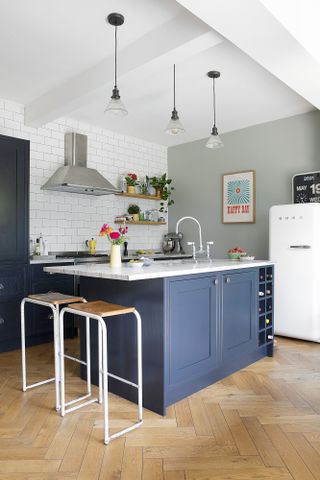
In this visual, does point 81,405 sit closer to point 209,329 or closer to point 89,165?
point 209,329

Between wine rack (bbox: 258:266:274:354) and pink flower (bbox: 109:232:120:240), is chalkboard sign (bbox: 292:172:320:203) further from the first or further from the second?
pink flower (bbox: 109:232:120:240)

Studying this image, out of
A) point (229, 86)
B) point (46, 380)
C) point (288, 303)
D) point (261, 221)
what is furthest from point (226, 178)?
point (46, 380)

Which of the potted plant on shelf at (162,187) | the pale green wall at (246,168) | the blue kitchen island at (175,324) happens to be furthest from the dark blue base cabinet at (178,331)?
the potted plant on shelf at (162,187)

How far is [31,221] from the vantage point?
15.0 feet

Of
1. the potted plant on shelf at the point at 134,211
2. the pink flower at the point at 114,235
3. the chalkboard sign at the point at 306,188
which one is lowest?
the pink flower at the point at 114,235

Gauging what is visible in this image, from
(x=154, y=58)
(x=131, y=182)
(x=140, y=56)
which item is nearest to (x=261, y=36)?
(x=154, y=58)

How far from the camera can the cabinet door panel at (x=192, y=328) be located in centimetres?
248

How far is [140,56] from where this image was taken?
3.09 m

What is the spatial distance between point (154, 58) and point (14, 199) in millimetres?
1986

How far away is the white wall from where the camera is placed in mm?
4586

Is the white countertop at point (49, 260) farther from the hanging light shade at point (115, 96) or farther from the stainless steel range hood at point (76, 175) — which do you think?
the hanging light shade at point (115, 96)

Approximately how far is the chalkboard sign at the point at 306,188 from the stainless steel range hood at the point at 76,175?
2.39 m

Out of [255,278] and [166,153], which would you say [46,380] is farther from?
[166,153]

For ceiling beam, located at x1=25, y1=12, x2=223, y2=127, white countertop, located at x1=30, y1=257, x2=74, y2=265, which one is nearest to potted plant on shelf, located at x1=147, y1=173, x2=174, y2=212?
ceiling beam, located at x1=25, y1=12, x2=223, y2=127
